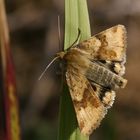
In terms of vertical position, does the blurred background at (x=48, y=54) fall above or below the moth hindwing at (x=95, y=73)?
below

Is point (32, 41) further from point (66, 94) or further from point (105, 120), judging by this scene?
point (66, 94)

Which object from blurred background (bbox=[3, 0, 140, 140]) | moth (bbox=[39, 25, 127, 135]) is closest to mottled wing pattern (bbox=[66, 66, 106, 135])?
moth (bbox=[39, 25, 127, 135])

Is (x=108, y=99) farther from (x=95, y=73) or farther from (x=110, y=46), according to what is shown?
(x=110, y=46)

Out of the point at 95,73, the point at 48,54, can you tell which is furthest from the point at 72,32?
the point at 48,54

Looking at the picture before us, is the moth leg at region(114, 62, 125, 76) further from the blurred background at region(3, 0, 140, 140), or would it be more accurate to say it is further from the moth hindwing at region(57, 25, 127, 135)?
the blurred background at region(3, 0, 140, 140)

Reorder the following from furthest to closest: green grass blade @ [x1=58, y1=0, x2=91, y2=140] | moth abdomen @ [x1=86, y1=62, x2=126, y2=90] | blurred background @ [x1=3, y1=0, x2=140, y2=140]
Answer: blurred background @ [x1=3, y1=0, x2=140, y2=140]
moth abdomen @ [x1=86, y1=62, x2=126, y2=90]
green grass blade @ [x1=58, y1=0, x2=91, y2=140]

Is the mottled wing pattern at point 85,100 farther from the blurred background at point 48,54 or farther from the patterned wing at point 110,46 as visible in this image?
the blurred background at point 48,54

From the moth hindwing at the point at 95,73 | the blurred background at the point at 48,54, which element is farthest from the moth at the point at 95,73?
the blurred background at the point at 48,54
